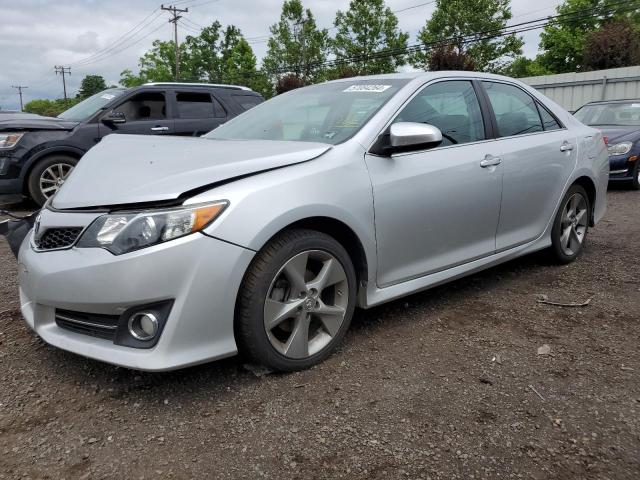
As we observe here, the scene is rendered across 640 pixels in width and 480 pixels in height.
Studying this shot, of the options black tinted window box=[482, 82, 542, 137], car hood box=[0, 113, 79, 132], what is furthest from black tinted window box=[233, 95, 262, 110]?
black tinted window box=[482, 82, 542, 137]

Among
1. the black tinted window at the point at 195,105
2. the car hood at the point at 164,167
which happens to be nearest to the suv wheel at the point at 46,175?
the black tinted window at the point at 195,105

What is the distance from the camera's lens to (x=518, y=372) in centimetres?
264

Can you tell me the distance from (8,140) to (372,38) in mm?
39673

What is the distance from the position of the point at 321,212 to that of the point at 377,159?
522 millimetres

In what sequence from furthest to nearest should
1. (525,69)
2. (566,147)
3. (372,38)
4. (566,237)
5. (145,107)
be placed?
(525,69)
(372,38)
(145,107)
(566,237)
(566,147)

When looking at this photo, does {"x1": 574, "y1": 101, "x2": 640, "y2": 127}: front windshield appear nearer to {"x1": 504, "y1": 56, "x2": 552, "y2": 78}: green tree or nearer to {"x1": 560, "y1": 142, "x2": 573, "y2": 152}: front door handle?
{"x1": 560, "y1": 142, "x2": 573, "y2": 152}: front door handle

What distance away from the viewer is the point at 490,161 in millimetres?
3434

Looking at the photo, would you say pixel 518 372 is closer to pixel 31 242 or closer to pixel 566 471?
pixel 566 471

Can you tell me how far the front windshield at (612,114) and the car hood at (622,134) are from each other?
1.29 feet

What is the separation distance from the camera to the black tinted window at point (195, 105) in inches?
309

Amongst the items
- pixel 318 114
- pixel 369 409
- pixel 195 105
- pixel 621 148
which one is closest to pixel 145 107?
pixel 195 105

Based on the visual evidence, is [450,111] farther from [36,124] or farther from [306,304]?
[36,124]

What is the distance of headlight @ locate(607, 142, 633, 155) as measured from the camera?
27.9 feet

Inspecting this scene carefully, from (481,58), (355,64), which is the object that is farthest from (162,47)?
(481,58)
